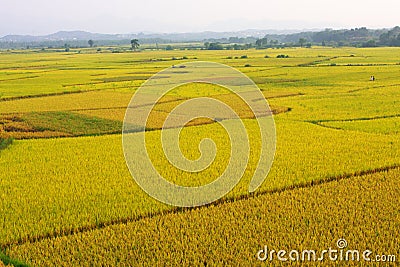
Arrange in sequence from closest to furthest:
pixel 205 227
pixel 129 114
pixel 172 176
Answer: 1. pixel 205 227
2. pixel 172 176
3. pixel 129 114

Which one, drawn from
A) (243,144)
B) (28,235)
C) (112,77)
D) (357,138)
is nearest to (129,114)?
(243,144)

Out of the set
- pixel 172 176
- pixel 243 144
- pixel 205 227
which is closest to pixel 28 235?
pixel 205 227

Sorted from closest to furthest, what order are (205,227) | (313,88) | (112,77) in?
(205,227) < (313,88) < (112,77)

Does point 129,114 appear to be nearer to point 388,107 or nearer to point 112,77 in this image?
point 388,107

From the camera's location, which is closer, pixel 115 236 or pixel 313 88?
pixel 115 236

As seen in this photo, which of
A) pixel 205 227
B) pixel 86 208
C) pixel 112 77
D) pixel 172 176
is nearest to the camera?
pixel 205 227

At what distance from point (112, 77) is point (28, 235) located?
35.7 metres

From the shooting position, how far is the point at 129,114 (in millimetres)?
20500

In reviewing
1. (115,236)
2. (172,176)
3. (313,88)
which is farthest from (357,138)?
(313,88)

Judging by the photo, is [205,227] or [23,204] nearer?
[205,227]

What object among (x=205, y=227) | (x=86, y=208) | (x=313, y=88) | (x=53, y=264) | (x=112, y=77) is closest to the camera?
(x=53, y=264)

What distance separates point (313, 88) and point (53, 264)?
2703cm

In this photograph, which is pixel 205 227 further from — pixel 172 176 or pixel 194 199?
pixel 172 176

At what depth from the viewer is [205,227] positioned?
715 cm
